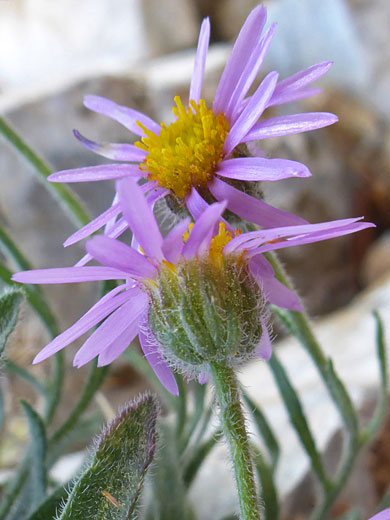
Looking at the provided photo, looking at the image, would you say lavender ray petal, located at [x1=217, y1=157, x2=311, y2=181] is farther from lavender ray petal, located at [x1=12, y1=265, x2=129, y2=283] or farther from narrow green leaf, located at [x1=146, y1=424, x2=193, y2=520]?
narrow green leaf, located at [x1=146, y1=424, x2=193, y2=520]

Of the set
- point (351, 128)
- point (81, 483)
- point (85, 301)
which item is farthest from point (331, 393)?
point (351, 128)

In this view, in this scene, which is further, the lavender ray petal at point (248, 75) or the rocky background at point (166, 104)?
the rocky background at point (166, 104)

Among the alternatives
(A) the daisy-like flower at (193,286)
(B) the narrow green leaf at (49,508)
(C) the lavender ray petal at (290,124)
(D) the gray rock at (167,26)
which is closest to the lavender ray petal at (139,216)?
(A) the daisy-like flower at (193,286)

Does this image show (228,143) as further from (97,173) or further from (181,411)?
(181,411)

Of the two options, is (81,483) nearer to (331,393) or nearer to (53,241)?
(331,393)

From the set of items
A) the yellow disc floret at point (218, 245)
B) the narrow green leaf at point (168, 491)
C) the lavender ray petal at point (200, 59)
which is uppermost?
the lavender ray petal at point (200, 59)

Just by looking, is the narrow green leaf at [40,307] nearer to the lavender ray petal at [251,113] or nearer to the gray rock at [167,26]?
the lavender ray petal at [251,113]

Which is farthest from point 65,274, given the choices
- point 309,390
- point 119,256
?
point 309,390
